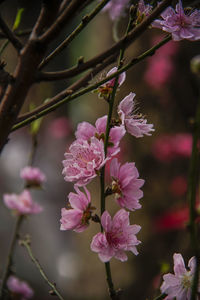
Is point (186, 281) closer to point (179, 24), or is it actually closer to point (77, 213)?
point (77, 213)

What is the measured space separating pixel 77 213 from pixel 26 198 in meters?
0.56

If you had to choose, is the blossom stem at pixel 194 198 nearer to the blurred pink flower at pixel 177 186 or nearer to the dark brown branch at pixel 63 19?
the dark brown branch at pixel 63 19

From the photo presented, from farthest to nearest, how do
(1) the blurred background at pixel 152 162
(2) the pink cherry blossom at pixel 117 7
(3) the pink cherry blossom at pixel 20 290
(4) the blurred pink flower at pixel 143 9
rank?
(1) the blurred background at pixel 152 162, (3) the pink cherry blossom at pixel 20 290, (2) the pink cherry blossom at pixel 117 7, (4) the blurred pink flower at pixel 143 9

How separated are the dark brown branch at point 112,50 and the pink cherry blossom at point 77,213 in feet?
0.37

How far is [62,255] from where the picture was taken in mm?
3342

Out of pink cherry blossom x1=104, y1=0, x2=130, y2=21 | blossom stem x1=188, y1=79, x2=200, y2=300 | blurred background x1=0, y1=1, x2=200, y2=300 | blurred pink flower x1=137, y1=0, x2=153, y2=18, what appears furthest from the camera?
blurred background x1=0, y1=1, x2=200, y2=300

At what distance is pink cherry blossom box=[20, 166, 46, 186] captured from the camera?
3.03 feet

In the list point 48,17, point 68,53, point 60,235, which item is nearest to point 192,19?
point 48,17

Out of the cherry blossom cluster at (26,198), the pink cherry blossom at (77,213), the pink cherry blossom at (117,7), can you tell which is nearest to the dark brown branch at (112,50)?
the pink cherry blossom at (77,213)

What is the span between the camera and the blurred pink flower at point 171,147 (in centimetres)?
198

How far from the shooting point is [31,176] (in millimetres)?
936

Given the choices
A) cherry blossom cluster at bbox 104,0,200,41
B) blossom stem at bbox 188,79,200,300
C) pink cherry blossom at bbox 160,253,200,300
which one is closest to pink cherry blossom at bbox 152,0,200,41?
cherry blossom cluster at bbox 104,0,200,41

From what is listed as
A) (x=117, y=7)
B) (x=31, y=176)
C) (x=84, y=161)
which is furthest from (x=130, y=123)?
(x=31, y=176)

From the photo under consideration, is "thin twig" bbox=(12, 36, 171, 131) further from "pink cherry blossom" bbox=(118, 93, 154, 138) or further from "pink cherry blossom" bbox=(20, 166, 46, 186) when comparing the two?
"pink cherry blossom" bbox=(20, 166, 46, 186)
